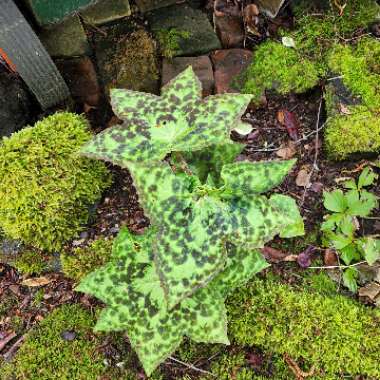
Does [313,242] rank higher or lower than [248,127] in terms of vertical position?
lower

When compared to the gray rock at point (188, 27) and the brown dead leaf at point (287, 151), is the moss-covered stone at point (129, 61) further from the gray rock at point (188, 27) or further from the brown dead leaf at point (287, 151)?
the brown dead leaf at point (287, 151)

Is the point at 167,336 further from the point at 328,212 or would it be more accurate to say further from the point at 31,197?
the point at 328,212

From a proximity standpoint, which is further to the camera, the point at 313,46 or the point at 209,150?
the point at 313,46

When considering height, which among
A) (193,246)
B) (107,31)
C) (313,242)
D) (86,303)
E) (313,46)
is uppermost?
(107,31)

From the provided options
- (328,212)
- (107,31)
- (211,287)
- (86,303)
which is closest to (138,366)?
(86,303)

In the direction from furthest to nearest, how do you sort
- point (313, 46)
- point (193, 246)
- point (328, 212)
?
1. point (313, 46)
2. point (328, 212)
3. point (193, 246)

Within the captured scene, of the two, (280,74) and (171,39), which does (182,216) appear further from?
(171,39)

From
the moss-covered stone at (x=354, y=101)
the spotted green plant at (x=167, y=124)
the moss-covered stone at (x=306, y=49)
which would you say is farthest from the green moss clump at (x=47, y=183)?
the moss-covered stone at (x=354, y=101)

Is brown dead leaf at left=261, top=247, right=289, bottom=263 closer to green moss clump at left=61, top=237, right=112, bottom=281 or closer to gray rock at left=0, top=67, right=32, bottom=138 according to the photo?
green moss clump at left=61, top=237, right=112, bottom=281
